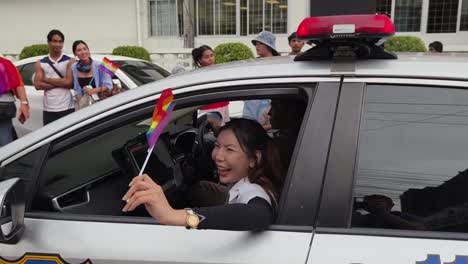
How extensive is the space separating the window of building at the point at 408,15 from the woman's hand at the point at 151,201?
45.3 feet

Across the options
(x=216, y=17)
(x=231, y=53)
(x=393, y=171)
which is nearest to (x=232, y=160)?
(x=393, y=171)

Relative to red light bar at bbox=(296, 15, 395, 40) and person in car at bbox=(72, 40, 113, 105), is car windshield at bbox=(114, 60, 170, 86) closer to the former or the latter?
person in car at bbox=(72, 40, 113, 105)

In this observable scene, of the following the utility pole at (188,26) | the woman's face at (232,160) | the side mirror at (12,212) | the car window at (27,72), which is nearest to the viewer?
the side mirror at (12,212)

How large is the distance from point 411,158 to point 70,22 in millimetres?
16545

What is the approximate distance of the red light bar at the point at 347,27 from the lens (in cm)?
161

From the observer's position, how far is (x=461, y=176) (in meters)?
1.50

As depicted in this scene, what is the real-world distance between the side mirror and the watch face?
60 centimetres

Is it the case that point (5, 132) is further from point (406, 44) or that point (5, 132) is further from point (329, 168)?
point (406, 44)

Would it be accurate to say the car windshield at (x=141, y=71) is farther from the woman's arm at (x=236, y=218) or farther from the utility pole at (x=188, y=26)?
the utility pole at (x=188, y=26)

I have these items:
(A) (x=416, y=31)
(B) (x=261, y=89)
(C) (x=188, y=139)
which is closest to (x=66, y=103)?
(C) (x=188, y=139)

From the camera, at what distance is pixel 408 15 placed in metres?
13.8

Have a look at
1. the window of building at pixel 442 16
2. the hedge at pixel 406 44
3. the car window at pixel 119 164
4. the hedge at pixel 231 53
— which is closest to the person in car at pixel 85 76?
the car window at pixel 119 164

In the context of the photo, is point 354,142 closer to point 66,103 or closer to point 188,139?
point 188,139

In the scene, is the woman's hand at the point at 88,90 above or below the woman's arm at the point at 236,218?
below
